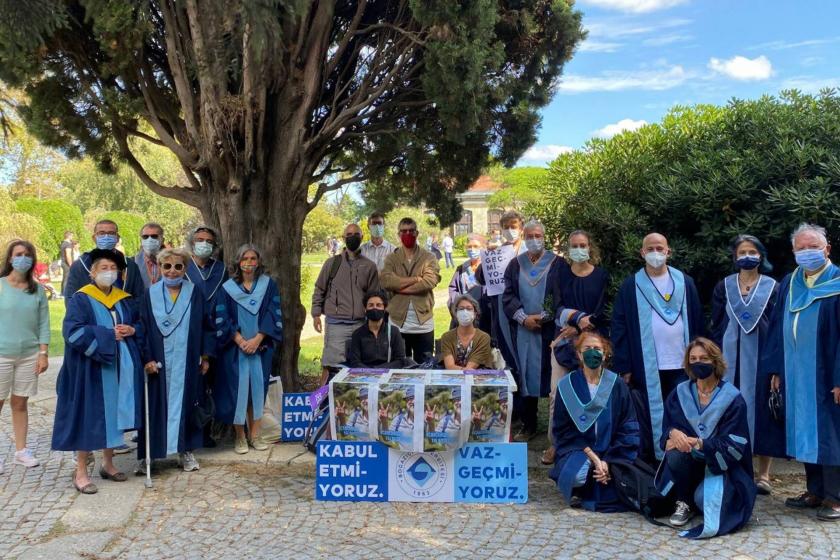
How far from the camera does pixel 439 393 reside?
17.2 feet

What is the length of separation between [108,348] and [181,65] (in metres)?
3.10

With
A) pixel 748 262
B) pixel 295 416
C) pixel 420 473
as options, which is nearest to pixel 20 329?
pixel 295 416

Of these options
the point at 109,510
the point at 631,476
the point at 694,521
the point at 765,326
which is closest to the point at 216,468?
the point at 109,510

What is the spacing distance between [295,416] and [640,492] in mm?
3167

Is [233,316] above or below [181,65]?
below

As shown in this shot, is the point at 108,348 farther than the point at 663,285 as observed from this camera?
No

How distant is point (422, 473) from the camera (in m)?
5.36

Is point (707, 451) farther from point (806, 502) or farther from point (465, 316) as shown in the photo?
point (465, 316)

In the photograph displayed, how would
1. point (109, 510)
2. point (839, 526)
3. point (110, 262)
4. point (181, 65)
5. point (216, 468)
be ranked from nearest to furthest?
1. point (839, 526)
2. point (109, 510)
3. point (110, 262)
4. point (216, 468)
5. point (181, 65)

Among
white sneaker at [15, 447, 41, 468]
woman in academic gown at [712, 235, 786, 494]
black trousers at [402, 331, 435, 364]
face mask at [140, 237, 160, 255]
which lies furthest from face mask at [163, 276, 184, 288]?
woman in academic gown at [712, 235, 786, 494]

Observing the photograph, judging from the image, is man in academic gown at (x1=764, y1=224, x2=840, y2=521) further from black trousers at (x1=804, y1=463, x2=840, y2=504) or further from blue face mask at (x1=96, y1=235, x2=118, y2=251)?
blue face mask at (x1=96, y1=235, x2=118, y2=251)

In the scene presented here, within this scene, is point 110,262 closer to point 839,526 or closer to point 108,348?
point 108,348

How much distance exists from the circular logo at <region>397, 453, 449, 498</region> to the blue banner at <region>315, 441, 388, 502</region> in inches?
5.0

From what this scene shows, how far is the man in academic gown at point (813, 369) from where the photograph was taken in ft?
16.0
